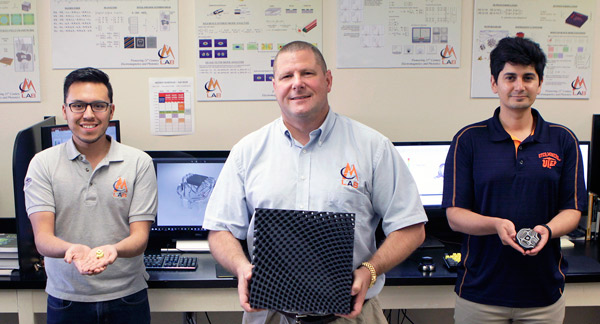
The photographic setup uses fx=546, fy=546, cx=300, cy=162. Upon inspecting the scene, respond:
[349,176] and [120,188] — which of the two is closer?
[349,176]

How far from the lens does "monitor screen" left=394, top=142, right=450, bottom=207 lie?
2623 millimetres

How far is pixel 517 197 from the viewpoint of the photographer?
1.73 m

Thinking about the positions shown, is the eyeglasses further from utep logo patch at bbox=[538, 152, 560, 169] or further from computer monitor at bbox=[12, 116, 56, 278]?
utep logo patch at bbox=[538, 152, 560, 169]

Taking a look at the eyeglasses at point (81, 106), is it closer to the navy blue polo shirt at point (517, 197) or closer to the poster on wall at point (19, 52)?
the poster on wall at point (19, 52)

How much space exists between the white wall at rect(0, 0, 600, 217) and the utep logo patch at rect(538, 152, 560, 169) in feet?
3.40

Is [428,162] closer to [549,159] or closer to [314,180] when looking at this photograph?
[549,159]

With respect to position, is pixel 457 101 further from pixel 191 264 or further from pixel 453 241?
pixel 191 264

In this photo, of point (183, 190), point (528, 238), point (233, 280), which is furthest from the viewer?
point (183, 190)

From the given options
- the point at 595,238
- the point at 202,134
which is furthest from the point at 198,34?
the point at 595,238

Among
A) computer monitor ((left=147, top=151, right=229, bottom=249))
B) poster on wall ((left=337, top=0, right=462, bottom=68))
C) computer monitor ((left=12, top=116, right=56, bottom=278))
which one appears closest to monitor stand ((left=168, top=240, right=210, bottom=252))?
computer monitor ((left=147, top=151, right=229, bottom=249))

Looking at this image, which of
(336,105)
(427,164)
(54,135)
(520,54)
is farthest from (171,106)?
(520,54)

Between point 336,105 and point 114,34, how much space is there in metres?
1.14

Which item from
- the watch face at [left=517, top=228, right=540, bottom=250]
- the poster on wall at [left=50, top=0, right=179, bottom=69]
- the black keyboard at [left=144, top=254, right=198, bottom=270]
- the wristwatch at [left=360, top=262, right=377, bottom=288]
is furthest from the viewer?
the poster on wall at [left=50, top=0, right=179, bottom=69]

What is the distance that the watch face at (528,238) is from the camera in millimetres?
1613
